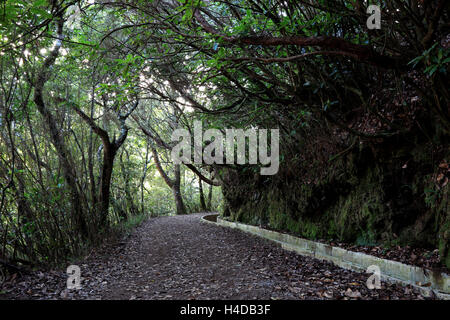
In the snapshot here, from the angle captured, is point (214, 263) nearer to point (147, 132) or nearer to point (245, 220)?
point (245, 220)

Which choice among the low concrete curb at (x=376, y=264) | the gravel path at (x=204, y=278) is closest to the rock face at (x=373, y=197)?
the low concrete curb at (x=376, y=264)

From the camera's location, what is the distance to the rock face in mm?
3637

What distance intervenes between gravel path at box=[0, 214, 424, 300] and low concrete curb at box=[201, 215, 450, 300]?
0.40ft

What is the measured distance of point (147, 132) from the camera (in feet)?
38.5

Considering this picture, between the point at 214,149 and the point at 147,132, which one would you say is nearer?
the point at 214,149

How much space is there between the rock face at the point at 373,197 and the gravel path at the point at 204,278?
2.59 feet

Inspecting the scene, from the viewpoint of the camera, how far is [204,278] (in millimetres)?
4113

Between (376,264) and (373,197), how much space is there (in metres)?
1.21

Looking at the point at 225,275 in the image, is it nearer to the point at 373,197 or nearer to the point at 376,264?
the point at 376,264

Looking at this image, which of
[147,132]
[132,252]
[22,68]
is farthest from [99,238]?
[147,132]

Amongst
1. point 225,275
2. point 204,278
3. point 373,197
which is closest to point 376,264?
point 373,197

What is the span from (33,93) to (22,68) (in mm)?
900

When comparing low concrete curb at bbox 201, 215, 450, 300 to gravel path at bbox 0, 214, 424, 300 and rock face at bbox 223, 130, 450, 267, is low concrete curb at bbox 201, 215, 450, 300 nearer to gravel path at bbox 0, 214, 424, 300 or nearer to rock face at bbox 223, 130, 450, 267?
gravel path at bbox 0, 214, 424, 300

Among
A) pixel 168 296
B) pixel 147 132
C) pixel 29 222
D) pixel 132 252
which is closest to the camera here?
pixel 168 296
